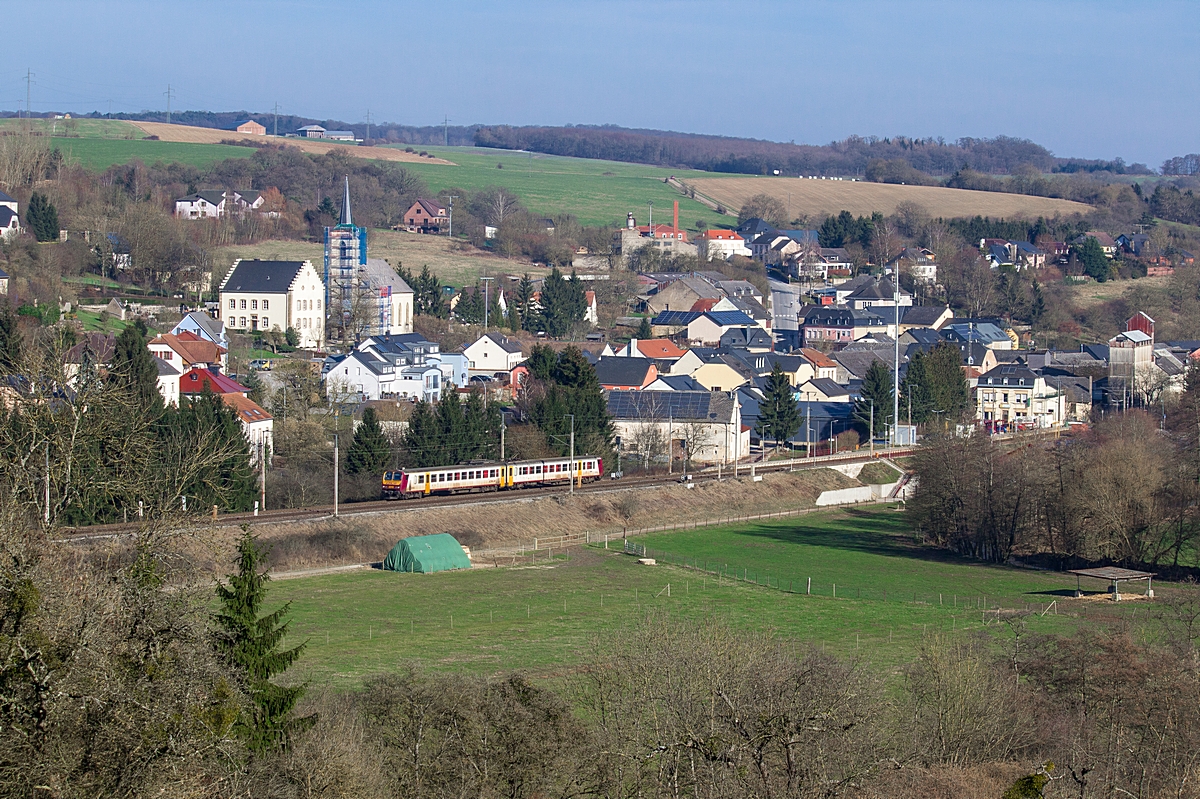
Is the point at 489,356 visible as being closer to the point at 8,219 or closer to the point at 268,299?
the point at 268,299

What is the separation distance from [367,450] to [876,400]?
27.1m

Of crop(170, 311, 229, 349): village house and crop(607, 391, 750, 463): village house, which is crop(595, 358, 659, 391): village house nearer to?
crop(607, 391, 750, 463): village house

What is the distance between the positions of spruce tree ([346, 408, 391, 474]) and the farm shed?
22.6 feet

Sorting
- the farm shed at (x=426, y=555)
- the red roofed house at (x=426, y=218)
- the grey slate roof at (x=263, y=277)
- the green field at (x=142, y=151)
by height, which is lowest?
the farm shed at (x=426, y=555)

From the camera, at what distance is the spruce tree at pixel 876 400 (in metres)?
63.9

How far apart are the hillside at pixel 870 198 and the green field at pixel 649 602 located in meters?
96.5

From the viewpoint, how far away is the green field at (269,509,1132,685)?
28.5 metres

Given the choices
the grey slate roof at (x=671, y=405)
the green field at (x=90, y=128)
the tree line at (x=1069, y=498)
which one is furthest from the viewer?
the green field at (x=90, y=128)

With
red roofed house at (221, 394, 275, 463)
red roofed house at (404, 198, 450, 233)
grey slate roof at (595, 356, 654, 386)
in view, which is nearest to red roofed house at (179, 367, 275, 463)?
red roofed house at (221, 394, 275, 463)

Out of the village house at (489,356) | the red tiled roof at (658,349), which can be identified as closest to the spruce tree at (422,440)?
the village house at (489,356)

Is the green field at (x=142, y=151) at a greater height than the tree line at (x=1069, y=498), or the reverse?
the green field at (x=142, y=151)

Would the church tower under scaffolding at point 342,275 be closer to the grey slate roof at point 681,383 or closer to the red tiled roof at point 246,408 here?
the grey slate roof at point 681,383

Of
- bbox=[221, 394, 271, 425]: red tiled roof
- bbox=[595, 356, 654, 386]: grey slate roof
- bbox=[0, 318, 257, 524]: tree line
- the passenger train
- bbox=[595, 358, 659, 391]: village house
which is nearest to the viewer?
bbox=[0, 318, 257, 524]: tree line

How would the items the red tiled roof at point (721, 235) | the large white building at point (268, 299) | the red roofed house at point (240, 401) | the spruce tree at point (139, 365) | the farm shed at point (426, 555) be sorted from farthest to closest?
the red tiled roof at point (721, 235) → the large white building at point (268, 299) → the red roofed house at point (240, 401) → the spruce tree at point (139, 365) → the farm shed at point (426, 555)
